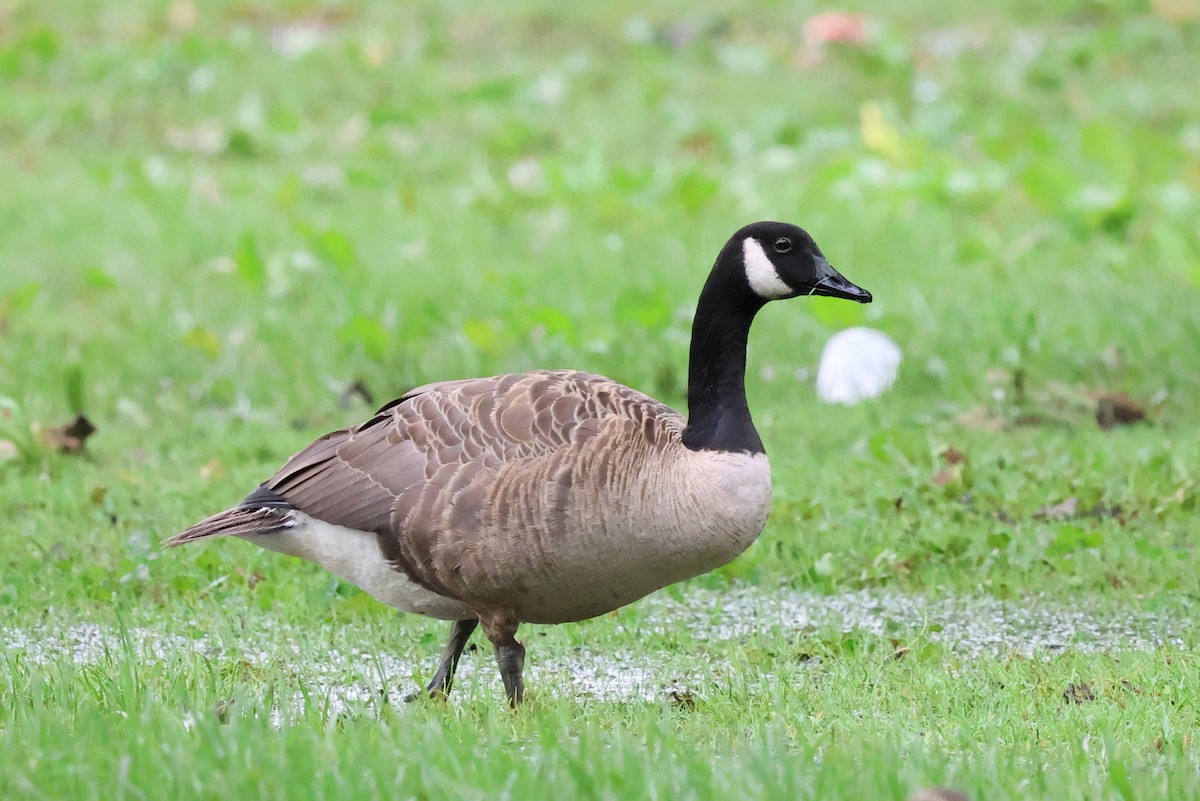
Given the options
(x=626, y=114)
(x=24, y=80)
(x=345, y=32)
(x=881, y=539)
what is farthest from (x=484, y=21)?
(x=881, y=539)

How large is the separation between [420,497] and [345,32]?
1191 cm

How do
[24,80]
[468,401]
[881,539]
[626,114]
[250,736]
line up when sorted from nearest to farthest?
[250,736] → [468,401] → [881,539] → [626,114] → [24,80]

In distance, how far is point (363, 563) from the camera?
5.12m

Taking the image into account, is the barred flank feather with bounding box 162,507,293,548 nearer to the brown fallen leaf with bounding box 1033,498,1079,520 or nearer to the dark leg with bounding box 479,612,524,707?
the dark leg with bounding box 479,612,524,707

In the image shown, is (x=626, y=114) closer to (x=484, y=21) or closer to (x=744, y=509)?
(x=484, y=21)

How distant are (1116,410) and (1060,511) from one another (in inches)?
59.7

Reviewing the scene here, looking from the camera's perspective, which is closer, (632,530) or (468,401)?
(632,530)

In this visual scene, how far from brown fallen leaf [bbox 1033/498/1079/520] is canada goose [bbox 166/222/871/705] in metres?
1.95

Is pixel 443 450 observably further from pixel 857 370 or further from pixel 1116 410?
pixel 1116 410

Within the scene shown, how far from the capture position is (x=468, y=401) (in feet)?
16.9

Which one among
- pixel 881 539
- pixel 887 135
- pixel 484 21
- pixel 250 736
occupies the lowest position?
pixel 881 539

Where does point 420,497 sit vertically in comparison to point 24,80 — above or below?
below

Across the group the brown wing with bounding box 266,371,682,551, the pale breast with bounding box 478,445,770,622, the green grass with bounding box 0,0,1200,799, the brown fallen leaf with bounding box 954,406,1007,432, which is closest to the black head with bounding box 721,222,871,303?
the brown wing with bounding box 266,371,682,551

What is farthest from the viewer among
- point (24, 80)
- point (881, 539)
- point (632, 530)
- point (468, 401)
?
point (24, 80)
